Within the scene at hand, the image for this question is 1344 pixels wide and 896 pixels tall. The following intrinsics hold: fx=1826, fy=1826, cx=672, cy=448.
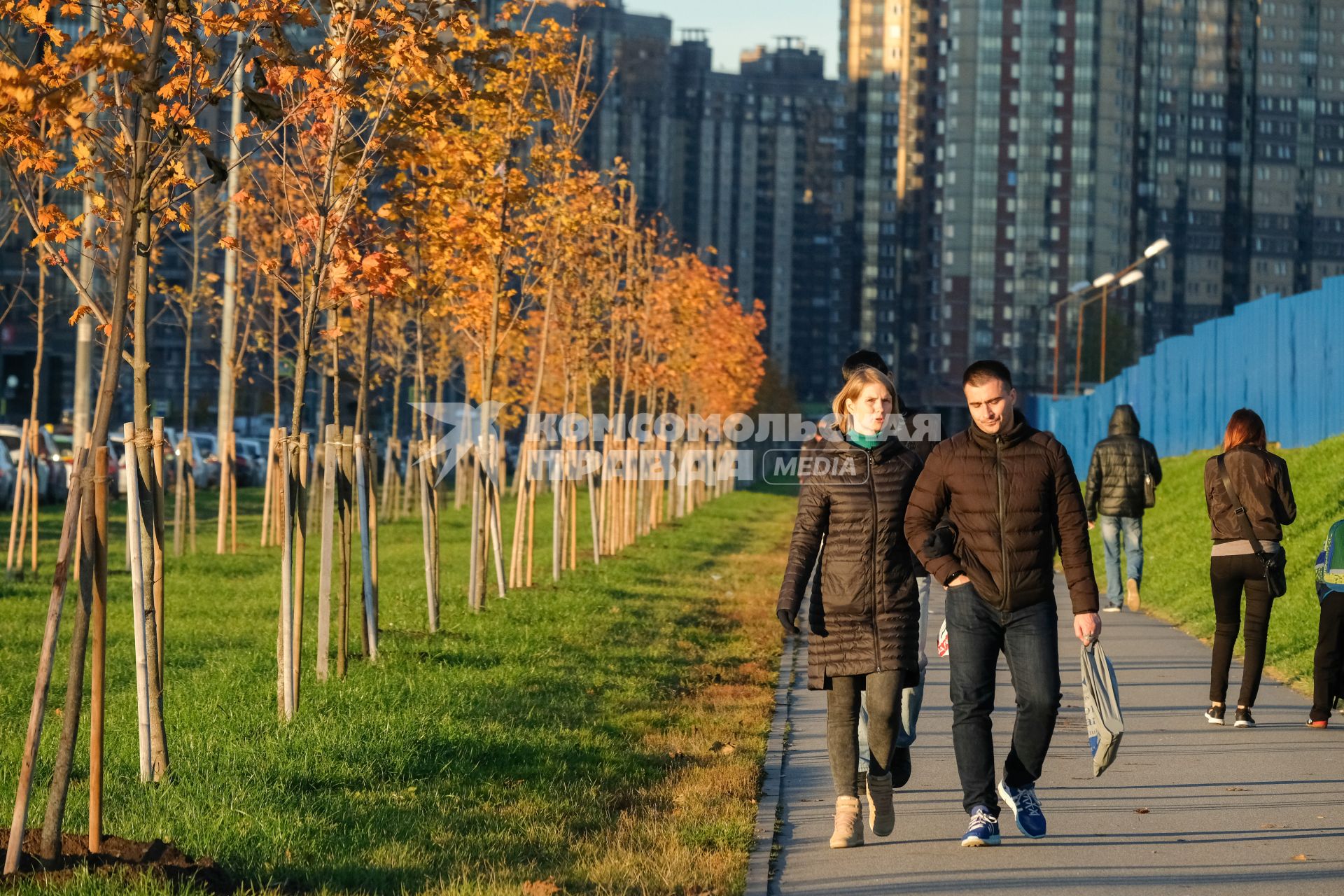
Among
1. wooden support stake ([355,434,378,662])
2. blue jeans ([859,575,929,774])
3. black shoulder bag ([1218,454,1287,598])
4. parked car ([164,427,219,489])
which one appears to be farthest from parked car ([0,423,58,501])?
blue jeans ([859,575,929,774])

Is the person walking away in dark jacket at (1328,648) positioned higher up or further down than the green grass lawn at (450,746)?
higher up

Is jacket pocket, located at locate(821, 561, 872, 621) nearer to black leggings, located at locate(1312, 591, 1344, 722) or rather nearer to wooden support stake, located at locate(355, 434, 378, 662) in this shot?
black leggings, located at locate(1312, 591, 1344, 722)

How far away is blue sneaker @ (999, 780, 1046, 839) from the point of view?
6957 mm

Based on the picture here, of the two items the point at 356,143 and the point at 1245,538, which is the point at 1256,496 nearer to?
the point at 1245,538

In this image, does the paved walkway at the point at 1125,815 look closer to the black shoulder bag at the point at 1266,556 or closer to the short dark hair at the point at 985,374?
the black shoulder bag at the point at 1266,556

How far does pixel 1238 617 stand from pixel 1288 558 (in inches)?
260

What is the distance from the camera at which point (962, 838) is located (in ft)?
22.9

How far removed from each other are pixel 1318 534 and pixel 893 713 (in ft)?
35.6

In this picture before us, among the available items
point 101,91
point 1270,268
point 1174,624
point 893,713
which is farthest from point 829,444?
point 1270,268

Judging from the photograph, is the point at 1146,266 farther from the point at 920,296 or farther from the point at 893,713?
the point at 893,713

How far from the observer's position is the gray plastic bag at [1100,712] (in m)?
7.27

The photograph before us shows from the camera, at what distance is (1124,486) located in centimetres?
1700

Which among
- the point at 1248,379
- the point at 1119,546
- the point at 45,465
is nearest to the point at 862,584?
the point at 1119,546

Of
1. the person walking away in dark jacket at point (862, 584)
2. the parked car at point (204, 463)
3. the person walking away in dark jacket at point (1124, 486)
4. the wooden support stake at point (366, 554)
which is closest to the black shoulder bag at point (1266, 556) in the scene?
the person walking away in dark jacket at point (862, 584)
